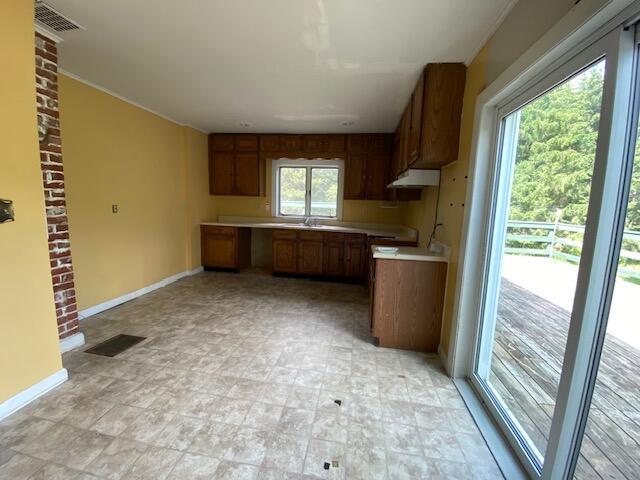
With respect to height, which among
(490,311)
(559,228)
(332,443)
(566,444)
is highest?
(559,228)

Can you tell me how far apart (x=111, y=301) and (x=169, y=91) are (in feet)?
7.99

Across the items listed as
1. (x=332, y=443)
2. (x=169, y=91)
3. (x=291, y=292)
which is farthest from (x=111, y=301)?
(x=332, y=443)

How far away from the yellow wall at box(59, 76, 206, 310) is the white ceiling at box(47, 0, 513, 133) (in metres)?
0.34

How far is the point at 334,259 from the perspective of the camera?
4473 millimetres

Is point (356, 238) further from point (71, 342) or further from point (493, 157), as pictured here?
point (71, 342)

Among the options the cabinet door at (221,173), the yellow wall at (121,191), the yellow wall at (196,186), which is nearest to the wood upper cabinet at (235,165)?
the cabinet door at (221,173)

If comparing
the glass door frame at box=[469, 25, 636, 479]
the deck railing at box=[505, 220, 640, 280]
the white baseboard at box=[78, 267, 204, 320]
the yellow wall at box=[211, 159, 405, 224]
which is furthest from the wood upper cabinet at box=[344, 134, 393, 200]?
the glass door frame at box=[469, 25, 636, 479]

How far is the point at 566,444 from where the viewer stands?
3.65 ft

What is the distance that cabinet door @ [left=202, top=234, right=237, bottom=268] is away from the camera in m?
4.70

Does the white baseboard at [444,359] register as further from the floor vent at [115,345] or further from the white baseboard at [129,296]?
the white baseboard at [129,296]

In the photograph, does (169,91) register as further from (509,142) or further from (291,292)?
(509,142)

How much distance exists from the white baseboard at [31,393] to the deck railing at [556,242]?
305 centimetres

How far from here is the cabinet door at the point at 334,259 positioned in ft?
14.5

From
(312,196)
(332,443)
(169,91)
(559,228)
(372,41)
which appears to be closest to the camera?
(559,228)
